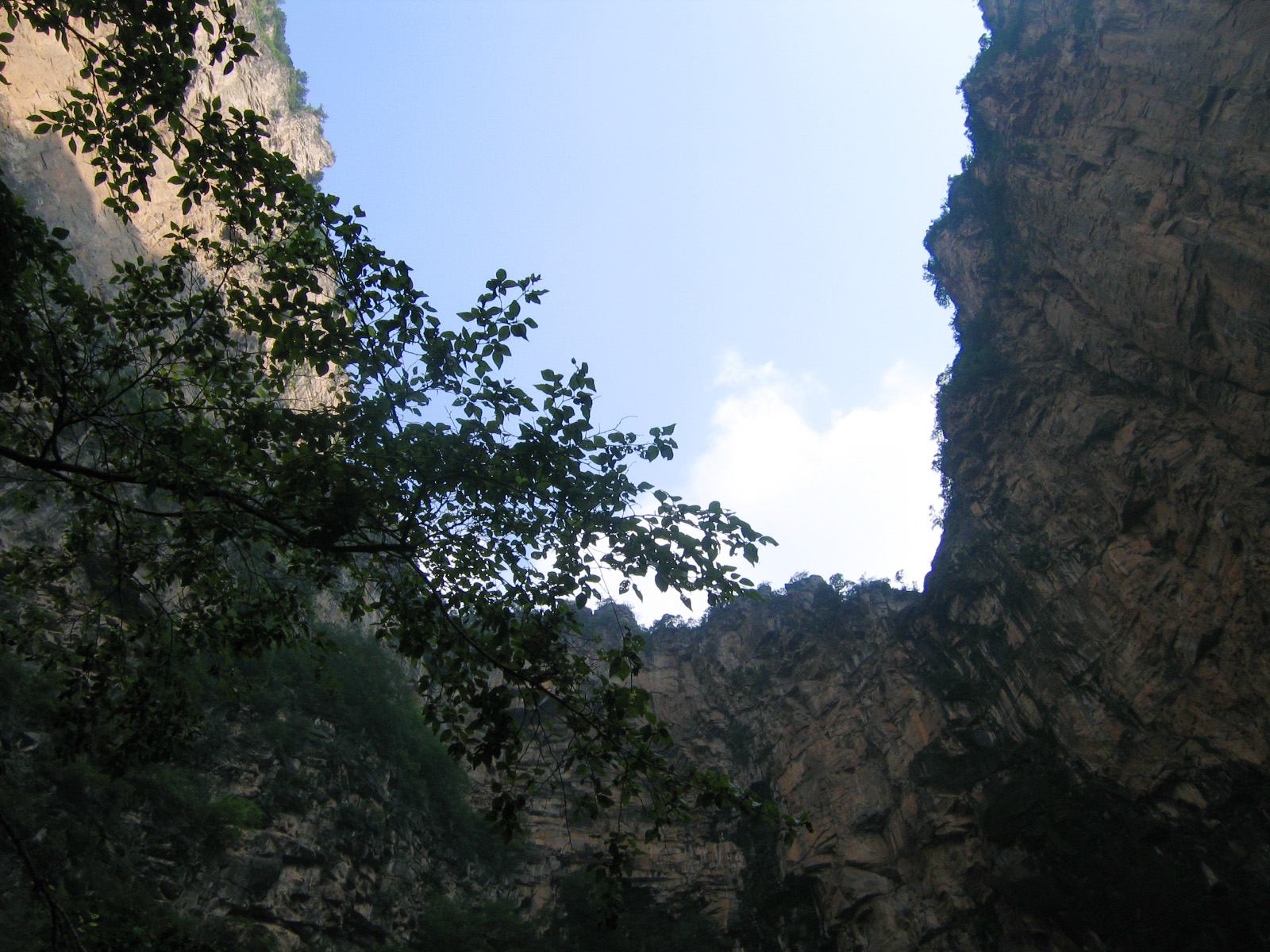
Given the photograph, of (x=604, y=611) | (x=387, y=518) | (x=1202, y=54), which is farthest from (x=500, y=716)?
(x=604, y=611)

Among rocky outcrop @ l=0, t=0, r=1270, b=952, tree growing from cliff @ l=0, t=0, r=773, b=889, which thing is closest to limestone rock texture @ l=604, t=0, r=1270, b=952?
rocky outcrop @ l=0, t=0, r=1270, b=952

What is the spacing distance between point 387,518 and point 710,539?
2.30m

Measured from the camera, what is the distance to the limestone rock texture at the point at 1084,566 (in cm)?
1430

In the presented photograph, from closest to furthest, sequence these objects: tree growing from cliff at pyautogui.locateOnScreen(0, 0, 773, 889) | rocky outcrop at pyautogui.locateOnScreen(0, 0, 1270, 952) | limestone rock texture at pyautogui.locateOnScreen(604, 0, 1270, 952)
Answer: tree growing from cliff at pyautogui.locateOnScreen(0, 0, 773, 889)
limestone rock texture at pyautogui.locateOnScreen(604, 0, 1270, 952)
rocky outcrop at pyautogui.locateOnScreen(0, 0, 1270, 952)

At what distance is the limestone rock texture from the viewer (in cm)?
1430

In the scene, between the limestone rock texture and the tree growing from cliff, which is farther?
the limestone rock texture

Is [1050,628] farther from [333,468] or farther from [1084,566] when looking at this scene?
[333,468]

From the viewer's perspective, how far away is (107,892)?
11.7 meters

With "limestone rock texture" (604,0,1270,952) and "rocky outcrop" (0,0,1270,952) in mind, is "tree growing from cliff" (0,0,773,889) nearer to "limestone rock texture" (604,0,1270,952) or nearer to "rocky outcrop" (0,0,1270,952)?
"rocky outcrop" (0,0,1270,952)

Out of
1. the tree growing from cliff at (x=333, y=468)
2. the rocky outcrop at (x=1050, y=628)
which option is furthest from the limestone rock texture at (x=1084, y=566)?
the tree growing from cliff at (x=333, y=468)

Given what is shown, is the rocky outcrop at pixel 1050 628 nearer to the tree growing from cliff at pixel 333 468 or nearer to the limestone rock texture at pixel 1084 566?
the limestone rock texture at pixel 1084 566

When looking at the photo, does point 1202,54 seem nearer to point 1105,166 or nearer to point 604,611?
point 1105,166

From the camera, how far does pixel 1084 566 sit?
17.8m

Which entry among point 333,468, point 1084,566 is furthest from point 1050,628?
point 333,468
